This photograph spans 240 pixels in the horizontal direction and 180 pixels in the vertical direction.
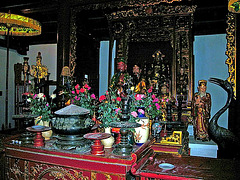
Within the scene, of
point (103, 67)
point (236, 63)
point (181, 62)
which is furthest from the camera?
point (103, 67)

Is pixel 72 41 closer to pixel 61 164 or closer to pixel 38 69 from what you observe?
pixel 38 69

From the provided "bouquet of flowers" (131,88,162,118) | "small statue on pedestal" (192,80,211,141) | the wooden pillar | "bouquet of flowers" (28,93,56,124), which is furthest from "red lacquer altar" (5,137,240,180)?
the wooden pillar

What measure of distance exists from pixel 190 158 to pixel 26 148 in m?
1.35

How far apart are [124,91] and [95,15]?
3809mm

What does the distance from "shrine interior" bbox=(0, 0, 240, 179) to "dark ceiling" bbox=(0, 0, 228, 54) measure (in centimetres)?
2

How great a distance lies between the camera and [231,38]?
4051mm

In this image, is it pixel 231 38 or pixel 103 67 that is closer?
pixel 231 38

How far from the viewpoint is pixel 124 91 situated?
99.7 inches

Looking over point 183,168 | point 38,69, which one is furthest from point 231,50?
point 38,69

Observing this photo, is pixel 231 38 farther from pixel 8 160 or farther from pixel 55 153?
pixel 8 160

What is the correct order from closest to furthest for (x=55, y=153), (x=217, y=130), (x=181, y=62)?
(x=55, y=153) → (x=217, y=130) → (x=181, y=62)

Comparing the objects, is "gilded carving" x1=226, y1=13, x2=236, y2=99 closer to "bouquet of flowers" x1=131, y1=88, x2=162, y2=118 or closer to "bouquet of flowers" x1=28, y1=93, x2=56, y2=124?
"bouquet of flowers" x1=131, y1=88, x2=162, y2=118

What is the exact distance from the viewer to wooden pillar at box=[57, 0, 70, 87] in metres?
4.82

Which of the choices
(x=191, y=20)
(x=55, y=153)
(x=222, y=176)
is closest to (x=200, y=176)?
(x=222, y=176)
